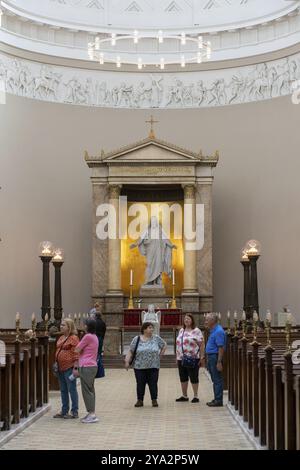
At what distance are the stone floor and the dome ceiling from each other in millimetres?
16141

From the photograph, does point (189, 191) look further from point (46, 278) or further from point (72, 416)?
point (72, 416)

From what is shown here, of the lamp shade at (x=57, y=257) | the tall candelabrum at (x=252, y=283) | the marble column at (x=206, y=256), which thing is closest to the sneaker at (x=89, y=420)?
the tall candelabrum at (x=252, y=283)

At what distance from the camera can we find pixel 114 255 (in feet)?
80.6

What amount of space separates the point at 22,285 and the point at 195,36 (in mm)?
10277

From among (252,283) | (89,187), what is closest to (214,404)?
(252,283)

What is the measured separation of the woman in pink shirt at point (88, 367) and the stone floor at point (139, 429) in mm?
253

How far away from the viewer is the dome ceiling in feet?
87.1

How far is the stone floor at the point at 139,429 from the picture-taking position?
30.7 ft

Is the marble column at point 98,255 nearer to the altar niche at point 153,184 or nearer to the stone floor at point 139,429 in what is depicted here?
the altar niche at point 153,184

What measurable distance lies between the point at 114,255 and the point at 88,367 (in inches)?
528

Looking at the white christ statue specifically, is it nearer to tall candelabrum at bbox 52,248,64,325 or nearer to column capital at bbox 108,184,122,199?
column capital at bbox 108,184,122,199

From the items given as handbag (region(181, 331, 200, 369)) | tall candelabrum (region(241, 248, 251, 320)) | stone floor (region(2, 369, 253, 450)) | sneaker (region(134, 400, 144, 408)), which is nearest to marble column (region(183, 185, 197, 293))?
tall candelabrum (region(241, 248, 251, 320))
